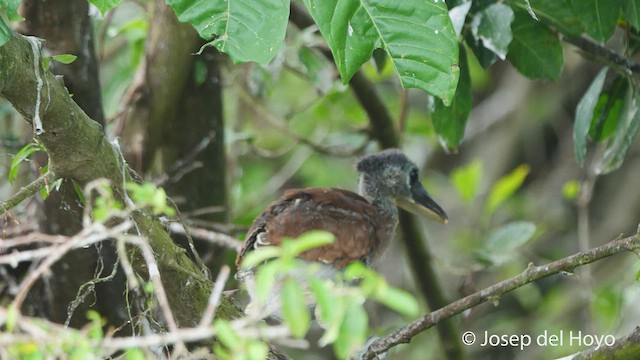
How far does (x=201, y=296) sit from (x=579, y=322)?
462 centimetres

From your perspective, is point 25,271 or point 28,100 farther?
point 25,271

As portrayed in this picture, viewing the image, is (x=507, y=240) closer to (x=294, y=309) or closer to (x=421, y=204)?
(x=421, y=204)

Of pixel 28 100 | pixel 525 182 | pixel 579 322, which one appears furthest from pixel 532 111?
pixel 28 100

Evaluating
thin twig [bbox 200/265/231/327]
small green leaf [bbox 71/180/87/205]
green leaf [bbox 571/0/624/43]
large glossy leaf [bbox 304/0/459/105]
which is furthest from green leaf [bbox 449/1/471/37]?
thin twig [bbox 200/265/231/327]

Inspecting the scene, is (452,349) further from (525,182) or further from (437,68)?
(525,182)

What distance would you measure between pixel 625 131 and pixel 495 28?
58 cm

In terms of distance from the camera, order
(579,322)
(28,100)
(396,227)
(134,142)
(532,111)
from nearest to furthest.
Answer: (28,100)
(134,142)
(396,227)
(579,322)
(532,111)

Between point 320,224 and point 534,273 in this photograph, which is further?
point 320,224

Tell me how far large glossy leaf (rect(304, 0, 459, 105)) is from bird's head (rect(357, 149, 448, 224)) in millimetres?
2167

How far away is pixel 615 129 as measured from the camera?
3.32 metres

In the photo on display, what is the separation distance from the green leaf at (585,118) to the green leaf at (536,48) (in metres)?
0.14

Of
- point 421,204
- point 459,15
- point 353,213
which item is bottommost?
point 353,213

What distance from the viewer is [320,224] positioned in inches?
139

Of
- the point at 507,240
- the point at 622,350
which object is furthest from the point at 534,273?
the point at 507,240
